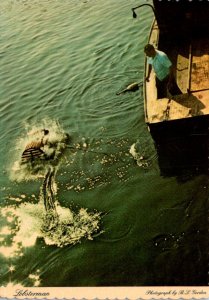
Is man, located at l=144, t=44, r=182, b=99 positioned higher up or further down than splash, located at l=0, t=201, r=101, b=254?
higher up

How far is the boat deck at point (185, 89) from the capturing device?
897cm

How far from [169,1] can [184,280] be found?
367 inches

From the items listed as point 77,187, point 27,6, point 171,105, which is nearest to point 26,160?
point 77,187

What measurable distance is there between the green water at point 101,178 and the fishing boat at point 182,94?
2.52 ft

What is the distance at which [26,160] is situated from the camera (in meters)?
11.4

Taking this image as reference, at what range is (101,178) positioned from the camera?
10.2m

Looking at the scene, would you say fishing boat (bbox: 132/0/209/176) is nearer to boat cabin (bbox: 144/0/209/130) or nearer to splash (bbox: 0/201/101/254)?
boat cabin (bbox: 144/0/209/130)

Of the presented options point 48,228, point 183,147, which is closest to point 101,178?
point 48,228

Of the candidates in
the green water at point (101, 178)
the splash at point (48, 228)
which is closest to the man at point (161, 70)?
the green water at point (101, 178)

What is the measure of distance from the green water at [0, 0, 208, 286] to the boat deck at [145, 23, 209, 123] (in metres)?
1.54

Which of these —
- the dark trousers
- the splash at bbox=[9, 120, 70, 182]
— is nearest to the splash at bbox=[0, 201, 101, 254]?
the splash at bbox=[9, 120, 70, 182]

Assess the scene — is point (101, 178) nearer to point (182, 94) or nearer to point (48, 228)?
point (48, 228)

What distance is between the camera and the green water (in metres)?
8.02

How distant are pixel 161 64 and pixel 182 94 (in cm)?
104
